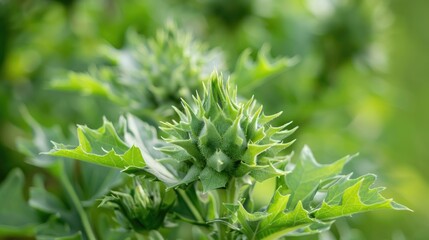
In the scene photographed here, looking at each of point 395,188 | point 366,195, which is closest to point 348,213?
point 366,195

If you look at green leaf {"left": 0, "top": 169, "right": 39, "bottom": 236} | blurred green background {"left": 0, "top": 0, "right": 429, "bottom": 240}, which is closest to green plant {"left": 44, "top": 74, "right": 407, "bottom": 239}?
green leaf {"left": 0, "top": 169, "right": 39, "bottom": 236}

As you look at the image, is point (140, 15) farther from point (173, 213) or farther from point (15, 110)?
point (173, 213)

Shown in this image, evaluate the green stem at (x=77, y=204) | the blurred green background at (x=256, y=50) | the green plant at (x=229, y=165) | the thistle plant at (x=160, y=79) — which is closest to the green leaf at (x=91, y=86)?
the thistle plant at (x=160, y=79)

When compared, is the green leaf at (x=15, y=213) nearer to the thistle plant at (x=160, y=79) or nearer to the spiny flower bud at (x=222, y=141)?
the thistle plant at (x=160, y=79)

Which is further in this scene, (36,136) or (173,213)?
(36,136)

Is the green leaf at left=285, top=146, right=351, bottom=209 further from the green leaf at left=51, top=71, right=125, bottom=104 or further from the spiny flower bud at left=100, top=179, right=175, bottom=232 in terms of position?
the green leaf at left=51, top=71, right=125, bottom=104
